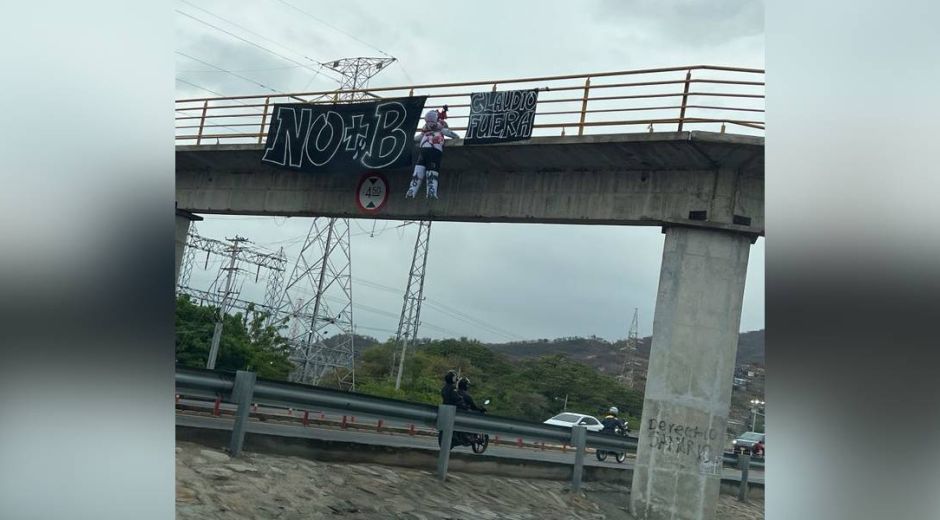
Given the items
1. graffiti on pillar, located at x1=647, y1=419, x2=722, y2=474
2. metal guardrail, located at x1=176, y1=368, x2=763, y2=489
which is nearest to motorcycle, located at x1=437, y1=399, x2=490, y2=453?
metal guardrail, located at x1=176, y1=368, x2=763, y2=489

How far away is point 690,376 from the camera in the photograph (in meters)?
13.1

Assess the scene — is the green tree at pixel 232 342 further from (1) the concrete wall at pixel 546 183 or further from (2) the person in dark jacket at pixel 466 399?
(1) the concrete wall at pixel 546 183

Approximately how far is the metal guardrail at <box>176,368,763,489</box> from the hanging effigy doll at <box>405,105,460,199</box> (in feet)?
16.4

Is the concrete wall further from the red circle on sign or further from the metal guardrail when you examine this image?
the metal guardrail

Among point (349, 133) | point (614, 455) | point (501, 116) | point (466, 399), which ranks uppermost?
point (501, 116)

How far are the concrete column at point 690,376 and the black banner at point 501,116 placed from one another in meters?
3.45

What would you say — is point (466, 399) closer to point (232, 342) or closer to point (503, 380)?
point (232, 342)

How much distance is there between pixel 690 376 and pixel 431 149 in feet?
20.3

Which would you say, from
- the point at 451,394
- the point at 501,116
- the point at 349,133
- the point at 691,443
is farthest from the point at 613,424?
the point at 349,133

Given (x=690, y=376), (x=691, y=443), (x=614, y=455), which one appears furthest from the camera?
(x=614, y=455)

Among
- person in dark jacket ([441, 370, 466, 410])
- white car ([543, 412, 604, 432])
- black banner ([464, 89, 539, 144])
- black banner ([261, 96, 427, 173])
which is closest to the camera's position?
person in dark jacket ([441, 370, 466, 410])

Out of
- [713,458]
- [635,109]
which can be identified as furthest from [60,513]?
[635,109]

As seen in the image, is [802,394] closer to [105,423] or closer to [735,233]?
[105,423]

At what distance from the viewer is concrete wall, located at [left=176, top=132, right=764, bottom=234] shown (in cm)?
1341
